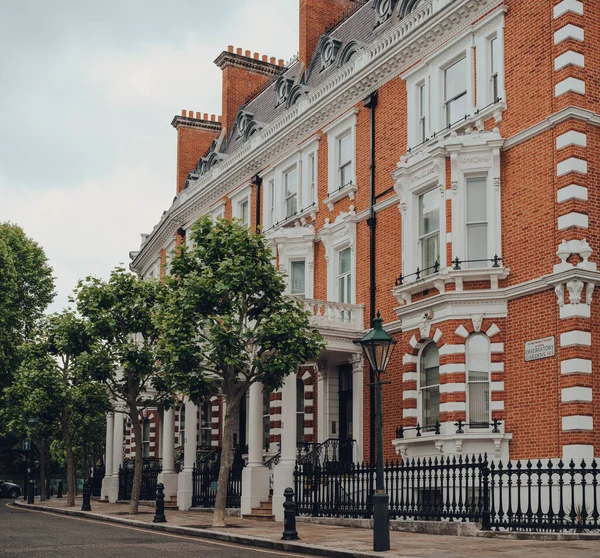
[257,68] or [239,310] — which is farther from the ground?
[257,68]

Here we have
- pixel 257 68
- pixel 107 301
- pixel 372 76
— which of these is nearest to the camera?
pixel 372 76

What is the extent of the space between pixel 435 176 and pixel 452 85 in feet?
9.19

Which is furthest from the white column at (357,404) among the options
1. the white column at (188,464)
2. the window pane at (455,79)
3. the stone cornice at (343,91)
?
the stone cornice at (343,91)

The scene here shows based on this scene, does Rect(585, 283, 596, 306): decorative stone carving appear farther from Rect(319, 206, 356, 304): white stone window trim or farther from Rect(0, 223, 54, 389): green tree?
Rect(0, 223, 54, 389): green tree

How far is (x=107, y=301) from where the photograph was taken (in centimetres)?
3083

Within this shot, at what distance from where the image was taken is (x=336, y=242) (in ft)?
94.5

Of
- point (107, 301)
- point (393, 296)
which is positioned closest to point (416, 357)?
point (393, 296)

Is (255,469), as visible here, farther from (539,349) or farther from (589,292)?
(589,292)

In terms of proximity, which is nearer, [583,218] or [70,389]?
[583,218]

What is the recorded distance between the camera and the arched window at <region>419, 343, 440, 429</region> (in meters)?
23.0

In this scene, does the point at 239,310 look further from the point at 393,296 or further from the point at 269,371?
the point at 393,296

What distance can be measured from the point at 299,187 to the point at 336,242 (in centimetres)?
319

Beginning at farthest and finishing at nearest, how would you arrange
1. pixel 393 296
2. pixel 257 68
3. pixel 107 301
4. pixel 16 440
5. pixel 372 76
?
pixel 16 440, pixel 257 68, pixel 107 301, pixel 372 76, pixel 393 296

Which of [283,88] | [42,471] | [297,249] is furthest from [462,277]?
[42,471]
